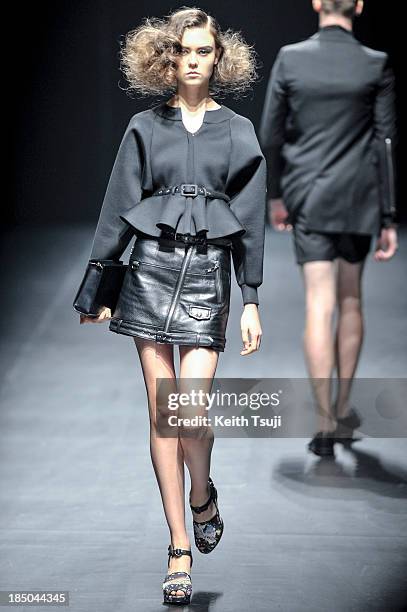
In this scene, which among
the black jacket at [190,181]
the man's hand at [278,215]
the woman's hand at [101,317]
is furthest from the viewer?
the man's hand at [278,215]

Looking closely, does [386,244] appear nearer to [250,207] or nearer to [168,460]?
[250,207]

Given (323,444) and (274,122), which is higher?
(274,122)

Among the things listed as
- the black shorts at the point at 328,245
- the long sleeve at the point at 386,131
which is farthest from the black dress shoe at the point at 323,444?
the long sleeve at the point at 386,131

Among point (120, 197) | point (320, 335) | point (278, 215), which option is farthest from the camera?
point (320, 335)

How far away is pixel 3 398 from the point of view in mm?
6398

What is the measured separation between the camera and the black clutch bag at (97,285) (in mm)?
4727

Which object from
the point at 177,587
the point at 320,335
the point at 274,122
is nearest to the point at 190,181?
the point at 274,122

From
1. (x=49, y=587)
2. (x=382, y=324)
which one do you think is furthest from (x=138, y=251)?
(x=382, y=324)

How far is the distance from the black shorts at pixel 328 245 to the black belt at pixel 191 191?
1.08m

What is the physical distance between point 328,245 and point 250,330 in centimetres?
113

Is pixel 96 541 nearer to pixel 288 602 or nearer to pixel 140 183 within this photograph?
pixel 288 602

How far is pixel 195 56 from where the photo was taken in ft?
15.4

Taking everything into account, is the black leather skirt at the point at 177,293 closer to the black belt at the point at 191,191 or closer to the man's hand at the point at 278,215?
the black belt at the point at 191,191

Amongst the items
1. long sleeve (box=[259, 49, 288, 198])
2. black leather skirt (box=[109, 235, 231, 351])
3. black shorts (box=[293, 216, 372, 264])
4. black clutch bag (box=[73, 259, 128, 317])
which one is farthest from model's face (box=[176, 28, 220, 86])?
black shorts (box=[293, 216, 372, 264])
